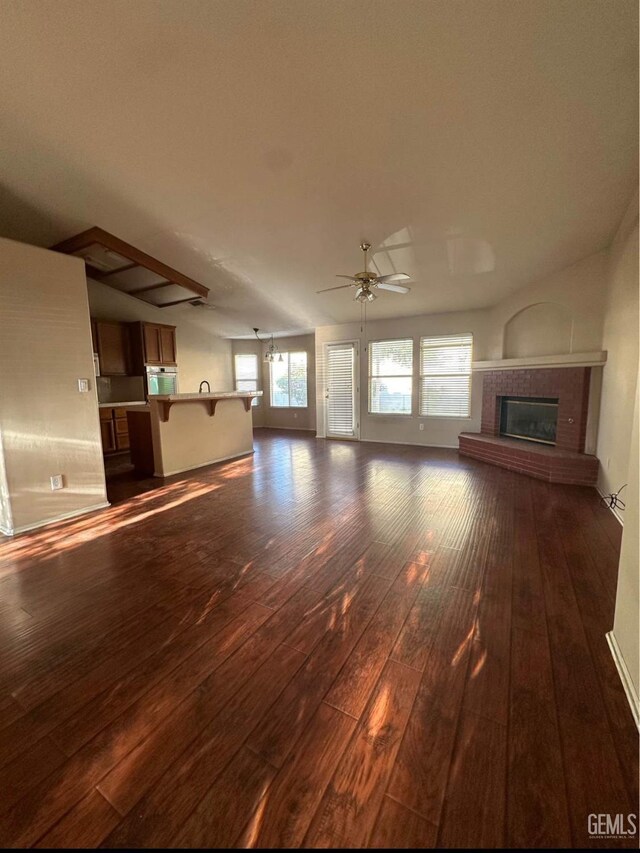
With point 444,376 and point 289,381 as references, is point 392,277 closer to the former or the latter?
point 444,376

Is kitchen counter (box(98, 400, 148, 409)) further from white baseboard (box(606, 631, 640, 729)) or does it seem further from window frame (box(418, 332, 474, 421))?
white baseboard (box(606, 631, 640, 729))

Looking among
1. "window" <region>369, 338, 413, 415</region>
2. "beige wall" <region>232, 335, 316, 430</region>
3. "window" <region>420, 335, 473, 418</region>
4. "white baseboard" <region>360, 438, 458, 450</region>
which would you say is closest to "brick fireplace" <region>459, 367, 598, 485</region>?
"window" <region>420, 335, 473, 418</region>

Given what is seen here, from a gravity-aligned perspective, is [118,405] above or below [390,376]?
below

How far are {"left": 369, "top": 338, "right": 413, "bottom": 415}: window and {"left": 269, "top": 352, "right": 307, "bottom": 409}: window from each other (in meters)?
2.44

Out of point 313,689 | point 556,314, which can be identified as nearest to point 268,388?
point 556,314

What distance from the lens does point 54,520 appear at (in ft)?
A: 11.5

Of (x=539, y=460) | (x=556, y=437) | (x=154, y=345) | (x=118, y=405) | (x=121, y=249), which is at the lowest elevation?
(x=539, y=460)

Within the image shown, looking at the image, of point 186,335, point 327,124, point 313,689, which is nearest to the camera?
point 313,689

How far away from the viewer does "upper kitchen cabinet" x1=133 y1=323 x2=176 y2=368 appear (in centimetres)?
685

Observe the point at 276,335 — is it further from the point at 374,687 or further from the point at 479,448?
the point at 374,687

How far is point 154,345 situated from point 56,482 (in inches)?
169

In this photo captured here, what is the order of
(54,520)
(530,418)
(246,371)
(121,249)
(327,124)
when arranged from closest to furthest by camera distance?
(327,124)
(54,520)
(121,249)
(530,418)
(246,371)

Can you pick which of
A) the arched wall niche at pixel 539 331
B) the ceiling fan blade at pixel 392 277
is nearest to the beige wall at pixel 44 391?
the ceiling fan blade at pixel 392 277

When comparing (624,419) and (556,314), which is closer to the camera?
(624,419)
